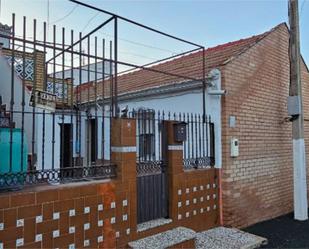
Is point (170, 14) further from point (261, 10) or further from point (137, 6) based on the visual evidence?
point (261, 10)

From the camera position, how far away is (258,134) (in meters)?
7.91

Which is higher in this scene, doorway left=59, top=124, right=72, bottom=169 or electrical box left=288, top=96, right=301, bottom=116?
electrical box left=288, top=96, right=301, bottom=116

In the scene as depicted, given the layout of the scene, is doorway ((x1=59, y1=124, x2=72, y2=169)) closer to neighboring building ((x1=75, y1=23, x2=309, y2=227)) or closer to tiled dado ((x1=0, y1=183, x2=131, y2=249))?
tiled dado ((x1=0, y1=183, x2=131, y2=249))

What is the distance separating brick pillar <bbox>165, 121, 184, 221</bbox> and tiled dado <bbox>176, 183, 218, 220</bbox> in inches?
4.8

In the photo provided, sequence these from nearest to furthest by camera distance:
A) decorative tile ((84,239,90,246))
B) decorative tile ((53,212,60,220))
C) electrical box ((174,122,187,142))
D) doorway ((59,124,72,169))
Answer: decorative tile ((53,212,60,220)), decorative tile ((84,239,90,246)), doorway ((59,124,72,169)), electrical box ((174,122,187,142))

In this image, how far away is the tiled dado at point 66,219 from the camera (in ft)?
12.2

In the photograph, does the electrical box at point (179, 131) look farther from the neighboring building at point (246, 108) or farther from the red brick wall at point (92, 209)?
the neighboring building at point (246, 108)

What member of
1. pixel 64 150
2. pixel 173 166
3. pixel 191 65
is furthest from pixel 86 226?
pixel 191 65

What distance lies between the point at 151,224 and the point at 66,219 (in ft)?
5.65

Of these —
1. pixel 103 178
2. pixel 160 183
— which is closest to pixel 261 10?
pixel 160 183

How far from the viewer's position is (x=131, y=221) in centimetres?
508

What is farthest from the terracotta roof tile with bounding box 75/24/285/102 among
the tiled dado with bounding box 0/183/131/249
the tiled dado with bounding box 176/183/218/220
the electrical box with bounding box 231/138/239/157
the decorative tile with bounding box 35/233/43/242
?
the decorative tile with bounding box 35/233/43/242

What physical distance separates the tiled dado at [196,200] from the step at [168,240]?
0.65 metres

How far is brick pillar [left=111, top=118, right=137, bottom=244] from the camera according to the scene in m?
4.98
